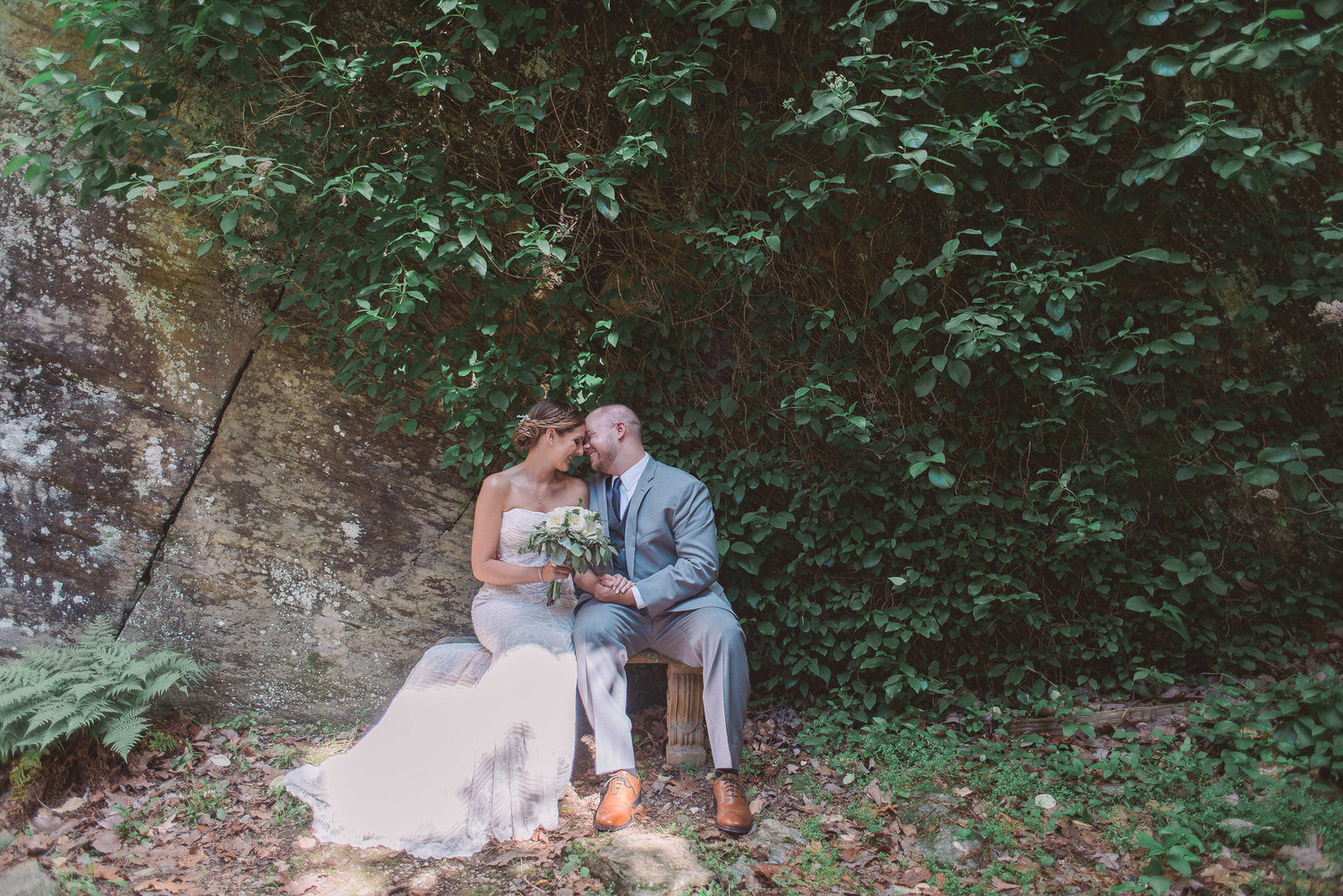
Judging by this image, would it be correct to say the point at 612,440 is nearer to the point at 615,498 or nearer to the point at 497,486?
the point at 615,498

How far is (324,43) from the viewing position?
3.95 metres

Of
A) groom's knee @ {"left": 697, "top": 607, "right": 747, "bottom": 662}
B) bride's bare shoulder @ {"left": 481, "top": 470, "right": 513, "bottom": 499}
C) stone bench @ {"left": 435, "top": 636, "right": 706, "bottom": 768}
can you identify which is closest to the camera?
groom's knee @ {"left": 697, "top": 607, "right": 747, "bottom": 662}

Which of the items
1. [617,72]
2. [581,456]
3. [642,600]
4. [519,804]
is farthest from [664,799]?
[617,72]

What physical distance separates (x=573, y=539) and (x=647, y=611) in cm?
50

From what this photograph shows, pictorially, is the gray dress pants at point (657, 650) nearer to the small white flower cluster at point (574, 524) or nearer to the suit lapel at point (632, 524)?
the suit lapel at point (632, 524)

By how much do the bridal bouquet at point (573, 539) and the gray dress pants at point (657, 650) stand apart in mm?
288

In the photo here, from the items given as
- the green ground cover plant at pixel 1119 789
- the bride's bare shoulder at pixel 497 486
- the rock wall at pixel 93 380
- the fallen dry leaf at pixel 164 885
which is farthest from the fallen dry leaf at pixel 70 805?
the green ground cover plant at pixel 1119 789

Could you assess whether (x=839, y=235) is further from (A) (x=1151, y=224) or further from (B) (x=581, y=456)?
(B) (x=581, y=456)

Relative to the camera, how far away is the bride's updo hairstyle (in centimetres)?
385

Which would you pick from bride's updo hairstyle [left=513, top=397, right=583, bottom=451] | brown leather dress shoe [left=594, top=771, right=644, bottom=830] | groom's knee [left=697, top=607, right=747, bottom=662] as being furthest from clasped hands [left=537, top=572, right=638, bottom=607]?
brown leather dress shoe [left=594, top=771, right=644, bottom=830]

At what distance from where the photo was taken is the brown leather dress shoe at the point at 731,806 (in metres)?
3.14

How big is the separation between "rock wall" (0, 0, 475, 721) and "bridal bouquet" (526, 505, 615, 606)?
976 millimetres

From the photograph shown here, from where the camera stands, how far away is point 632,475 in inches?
155

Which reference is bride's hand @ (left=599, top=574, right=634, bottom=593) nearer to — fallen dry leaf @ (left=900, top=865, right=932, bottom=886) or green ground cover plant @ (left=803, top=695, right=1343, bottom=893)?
green ground cover plant @ (left=803, top=695, right=1343, bottom=893)
